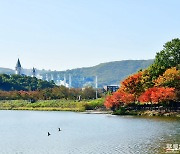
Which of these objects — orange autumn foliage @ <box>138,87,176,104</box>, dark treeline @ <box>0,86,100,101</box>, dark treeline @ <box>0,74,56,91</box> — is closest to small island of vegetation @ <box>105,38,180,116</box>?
orange autumn foliage @ <box>138,87,176,104</box>

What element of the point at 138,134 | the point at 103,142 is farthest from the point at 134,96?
the point at 103,142

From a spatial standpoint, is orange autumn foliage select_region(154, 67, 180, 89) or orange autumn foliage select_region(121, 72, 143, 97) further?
orange autumn foliage select_region(121, 72, 143, 97)

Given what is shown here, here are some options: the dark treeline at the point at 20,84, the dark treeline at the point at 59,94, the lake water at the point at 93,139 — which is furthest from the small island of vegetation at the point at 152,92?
the dark treeline at the point at 20,84

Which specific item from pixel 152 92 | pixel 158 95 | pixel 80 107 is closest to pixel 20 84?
pixel 80 107

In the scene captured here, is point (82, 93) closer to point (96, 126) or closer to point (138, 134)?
point (96, 126)

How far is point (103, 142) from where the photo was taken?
4159 centimetres

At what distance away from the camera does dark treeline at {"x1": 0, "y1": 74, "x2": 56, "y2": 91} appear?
6427 inches

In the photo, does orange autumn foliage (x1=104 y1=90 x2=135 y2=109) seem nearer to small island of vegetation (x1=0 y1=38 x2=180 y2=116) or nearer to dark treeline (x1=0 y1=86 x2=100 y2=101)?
small island of vegetation (x1=0 y1=38 x2=180 y2=116)

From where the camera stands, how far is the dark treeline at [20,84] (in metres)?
163

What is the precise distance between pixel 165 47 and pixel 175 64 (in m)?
3.78

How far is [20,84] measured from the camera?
16650 cm

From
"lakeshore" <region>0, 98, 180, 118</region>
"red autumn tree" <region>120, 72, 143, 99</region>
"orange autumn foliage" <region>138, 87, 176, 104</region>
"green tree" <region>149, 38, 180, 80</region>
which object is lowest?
"lakeshore" <region>0, 98, 180, 118</region>

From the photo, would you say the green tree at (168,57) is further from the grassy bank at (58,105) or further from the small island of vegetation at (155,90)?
the grassy bank at (58,105)

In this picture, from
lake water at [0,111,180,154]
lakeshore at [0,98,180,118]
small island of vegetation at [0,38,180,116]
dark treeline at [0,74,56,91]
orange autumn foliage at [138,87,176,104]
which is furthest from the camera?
dark treeline at [0,74,56,91]
